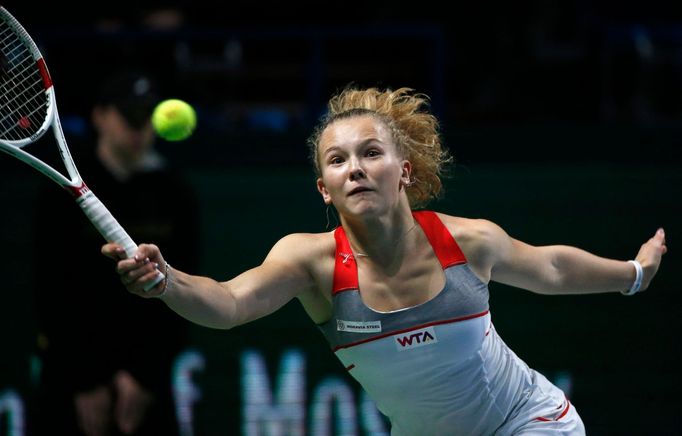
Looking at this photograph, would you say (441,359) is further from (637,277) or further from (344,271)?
(637,277)

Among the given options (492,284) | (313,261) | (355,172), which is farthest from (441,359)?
(492,284)

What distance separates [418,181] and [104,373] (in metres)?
1.59

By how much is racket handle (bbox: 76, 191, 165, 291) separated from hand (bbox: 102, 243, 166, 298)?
0.04m

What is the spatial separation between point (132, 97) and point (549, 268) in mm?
1914

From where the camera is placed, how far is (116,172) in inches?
181

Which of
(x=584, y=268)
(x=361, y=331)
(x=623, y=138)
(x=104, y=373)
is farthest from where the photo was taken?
(x=623, y=138)

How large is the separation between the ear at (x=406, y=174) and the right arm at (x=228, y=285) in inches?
14.4

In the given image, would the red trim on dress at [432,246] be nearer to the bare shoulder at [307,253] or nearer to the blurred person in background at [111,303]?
the bare shoulder at [307,253]

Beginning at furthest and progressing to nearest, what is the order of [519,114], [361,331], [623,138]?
[519,114] → [623,138] → [361,331]

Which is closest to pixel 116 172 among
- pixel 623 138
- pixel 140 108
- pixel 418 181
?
pixel 140 108

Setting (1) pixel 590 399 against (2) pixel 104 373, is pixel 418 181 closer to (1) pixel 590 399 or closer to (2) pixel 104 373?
(2) pixel 104 373

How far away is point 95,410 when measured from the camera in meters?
4.41

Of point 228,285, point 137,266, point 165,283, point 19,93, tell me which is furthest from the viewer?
point 19,93

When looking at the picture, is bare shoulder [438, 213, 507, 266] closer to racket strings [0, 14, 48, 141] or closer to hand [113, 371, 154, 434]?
racket strings [0, 14, 48, 141]
